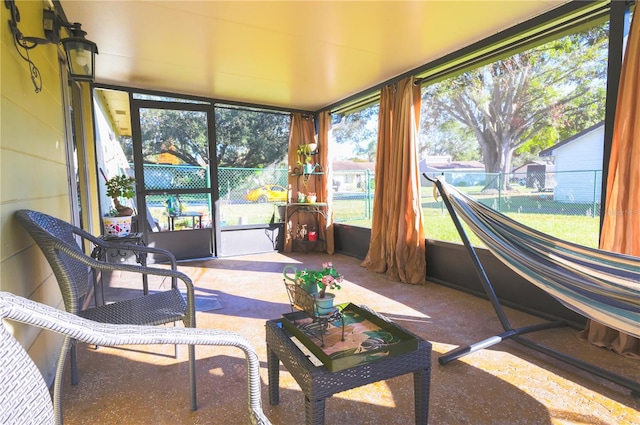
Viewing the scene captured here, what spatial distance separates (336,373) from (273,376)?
0.51m

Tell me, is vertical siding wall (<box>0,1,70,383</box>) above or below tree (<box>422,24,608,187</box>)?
below

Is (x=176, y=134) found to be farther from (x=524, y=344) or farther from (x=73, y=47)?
(x=524, y=344)

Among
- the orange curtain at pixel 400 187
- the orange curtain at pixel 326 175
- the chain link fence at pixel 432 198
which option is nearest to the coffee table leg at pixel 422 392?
the chain link fence at pixel 432 198

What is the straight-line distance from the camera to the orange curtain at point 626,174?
1.75m

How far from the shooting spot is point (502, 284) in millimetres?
2654

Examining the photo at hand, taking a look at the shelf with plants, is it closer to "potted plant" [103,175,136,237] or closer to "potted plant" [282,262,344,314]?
"potted plant" [103,175,136,237]

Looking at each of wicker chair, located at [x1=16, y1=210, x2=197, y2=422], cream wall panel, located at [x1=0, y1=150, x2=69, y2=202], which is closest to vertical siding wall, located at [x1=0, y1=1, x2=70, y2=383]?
cream wall panel, located at [x1=0, y1=150, x2=69, y2=202]

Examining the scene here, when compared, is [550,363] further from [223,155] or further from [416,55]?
[223,155]

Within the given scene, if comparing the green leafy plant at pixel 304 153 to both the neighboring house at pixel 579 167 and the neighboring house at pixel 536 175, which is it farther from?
the neighboring house at pixel 579 167

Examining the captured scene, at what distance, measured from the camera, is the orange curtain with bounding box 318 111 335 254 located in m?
4.64

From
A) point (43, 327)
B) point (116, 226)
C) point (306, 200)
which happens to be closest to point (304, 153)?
point (306, 200)

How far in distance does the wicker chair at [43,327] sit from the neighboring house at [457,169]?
339 centimetres

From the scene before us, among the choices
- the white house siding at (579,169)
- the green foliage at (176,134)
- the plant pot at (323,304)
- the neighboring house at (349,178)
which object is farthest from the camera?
the neighboring house at (349,178)

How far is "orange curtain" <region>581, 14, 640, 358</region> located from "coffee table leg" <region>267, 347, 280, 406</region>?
1986 mm
